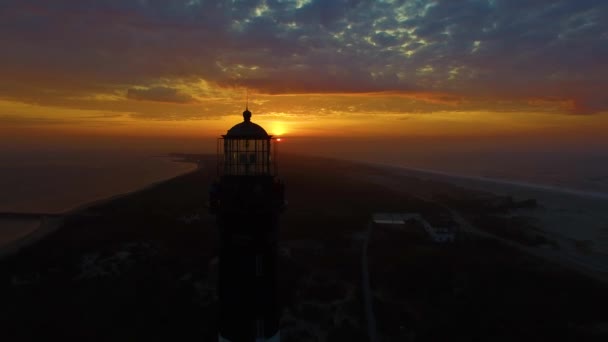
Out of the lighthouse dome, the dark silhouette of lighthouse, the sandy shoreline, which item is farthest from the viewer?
the sandy shoreline

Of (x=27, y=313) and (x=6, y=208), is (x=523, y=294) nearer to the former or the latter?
(x=27, y=313)

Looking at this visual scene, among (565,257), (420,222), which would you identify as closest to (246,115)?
(565,257)

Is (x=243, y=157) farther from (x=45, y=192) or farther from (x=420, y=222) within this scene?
(x=45, y=192)

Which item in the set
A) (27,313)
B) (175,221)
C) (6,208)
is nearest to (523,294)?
(27,313)

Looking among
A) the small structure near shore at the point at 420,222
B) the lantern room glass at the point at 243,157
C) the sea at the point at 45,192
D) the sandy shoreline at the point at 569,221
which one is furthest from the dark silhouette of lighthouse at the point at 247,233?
the sea at the point at 45,192

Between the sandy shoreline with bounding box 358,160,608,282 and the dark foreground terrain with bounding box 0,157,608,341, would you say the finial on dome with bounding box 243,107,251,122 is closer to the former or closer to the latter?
the dark foreground terrain with bounding box 0,157,608,341

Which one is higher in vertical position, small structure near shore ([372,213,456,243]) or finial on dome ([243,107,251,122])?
finial on dome ([243,107,251,122])

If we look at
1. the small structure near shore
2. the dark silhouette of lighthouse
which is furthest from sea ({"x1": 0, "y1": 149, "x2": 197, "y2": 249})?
the dark silhouette of lighthouse
